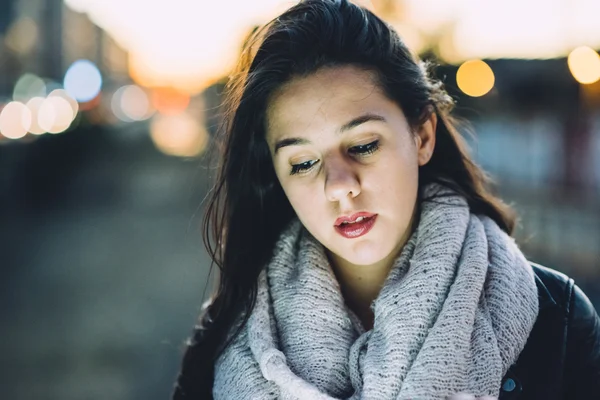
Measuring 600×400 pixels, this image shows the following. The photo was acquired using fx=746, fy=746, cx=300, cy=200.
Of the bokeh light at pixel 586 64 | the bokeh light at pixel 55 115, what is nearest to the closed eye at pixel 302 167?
the bokeh light at pixel 586 64

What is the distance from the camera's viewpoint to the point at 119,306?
841 centimetres

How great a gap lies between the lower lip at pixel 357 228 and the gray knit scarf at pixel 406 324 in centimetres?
Answer: 19

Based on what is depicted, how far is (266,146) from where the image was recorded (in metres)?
2.63

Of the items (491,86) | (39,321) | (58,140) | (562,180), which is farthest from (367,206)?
(58,140)

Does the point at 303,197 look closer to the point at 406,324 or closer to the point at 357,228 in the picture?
the point at 357,228

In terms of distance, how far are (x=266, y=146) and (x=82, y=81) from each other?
47094 mm

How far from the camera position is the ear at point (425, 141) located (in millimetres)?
2613

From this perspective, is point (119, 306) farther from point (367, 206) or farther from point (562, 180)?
point (562, 180)

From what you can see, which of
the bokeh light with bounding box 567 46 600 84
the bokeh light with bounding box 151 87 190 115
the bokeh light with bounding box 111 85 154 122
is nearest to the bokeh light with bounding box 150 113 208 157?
the bokeh light with bounding box 111 85 154 122

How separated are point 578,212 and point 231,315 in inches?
414

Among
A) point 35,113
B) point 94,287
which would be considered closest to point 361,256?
point 94,287

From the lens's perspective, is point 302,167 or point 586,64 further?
point 586,64

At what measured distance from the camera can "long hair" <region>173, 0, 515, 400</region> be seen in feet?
8.04

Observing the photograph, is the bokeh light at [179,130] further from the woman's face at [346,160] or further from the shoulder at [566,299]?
the shoulder at [566,299]
